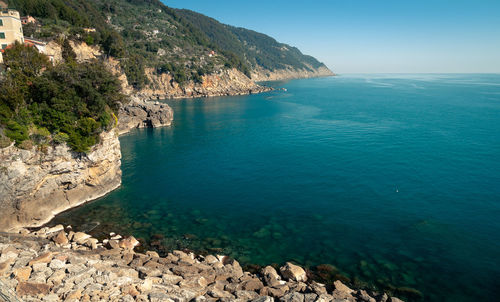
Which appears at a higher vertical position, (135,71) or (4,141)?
(135,71)

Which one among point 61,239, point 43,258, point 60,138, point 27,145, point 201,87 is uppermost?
point 201,87

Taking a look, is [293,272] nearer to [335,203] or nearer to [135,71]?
[335,203]

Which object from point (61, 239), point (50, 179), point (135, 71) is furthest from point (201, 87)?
point (61, 239)

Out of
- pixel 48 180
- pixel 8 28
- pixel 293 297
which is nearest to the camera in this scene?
pixel 293 297

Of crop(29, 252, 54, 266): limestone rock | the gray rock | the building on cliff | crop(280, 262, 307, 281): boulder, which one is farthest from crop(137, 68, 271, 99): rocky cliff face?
the gray rock

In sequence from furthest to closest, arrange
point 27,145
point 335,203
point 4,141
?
point 335,203, point 27,145, point 4,141

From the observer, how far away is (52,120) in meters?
28.4

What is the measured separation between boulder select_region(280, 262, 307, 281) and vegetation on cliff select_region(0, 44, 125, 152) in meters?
24.3

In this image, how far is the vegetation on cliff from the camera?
87.1 feet

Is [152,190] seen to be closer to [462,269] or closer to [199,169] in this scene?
[199,169]

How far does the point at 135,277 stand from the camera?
16844 mm

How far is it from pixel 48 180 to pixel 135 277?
18.0 meters

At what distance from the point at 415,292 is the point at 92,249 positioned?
2407cm

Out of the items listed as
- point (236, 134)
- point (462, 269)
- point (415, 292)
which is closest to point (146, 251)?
point (415, 292)
